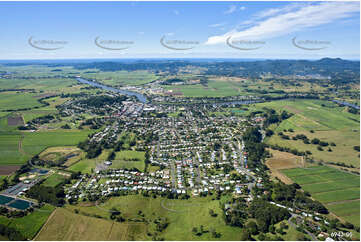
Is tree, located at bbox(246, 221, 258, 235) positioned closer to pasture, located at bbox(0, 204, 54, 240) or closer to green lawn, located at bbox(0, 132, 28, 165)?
pasture, located at bbox(0, 204, 54, 240)

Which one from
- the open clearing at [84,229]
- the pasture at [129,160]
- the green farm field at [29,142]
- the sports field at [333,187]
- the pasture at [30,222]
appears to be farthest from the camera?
the green farm field at [29,142]

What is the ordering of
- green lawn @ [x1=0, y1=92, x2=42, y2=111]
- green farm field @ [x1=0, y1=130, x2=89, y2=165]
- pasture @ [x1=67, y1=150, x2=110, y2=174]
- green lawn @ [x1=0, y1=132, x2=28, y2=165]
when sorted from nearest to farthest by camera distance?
pasture @ [x1=67, y1=150, x2=110, y2=174]
green lawn @ [x1=0, y1=132, x2=28, y2=165]
green farm field @ [x1=0, y1=130, x2=89, y2=165]
green lawn @ [x1=0, y1=92, x2=42, y2=111]

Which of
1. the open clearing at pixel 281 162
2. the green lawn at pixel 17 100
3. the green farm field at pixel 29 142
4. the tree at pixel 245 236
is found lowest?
the tree at pixel 245 236

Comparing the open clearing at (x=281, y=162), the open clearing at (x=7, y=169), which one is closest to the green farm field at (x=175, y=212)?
the open clearing at (x=281, y=162)

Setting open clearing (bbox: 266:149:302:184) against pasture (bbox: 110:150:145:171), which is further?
pasture (bbox: 110:150:145:171)

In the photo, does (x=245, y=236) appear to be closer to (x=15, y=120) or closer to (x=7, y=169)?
(x=7, y=169)

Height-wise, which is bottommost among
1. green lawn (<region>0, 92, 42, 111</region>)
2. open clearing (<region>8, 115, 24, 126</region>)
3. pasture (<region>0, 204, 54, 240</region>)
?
pasture (<region>0, 204, 54, 240</region>)

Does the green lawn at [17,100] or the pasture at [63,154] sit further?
the green lawn at [17,100]

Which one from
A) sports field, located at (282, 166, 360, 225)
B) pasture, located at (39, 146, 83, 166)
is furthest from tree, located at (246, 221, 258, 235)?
pasture, located at (39, 146, 83, 166)

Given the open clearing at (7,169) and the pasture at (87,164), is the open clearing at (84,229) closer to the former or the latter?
the pasture at (87,164)
